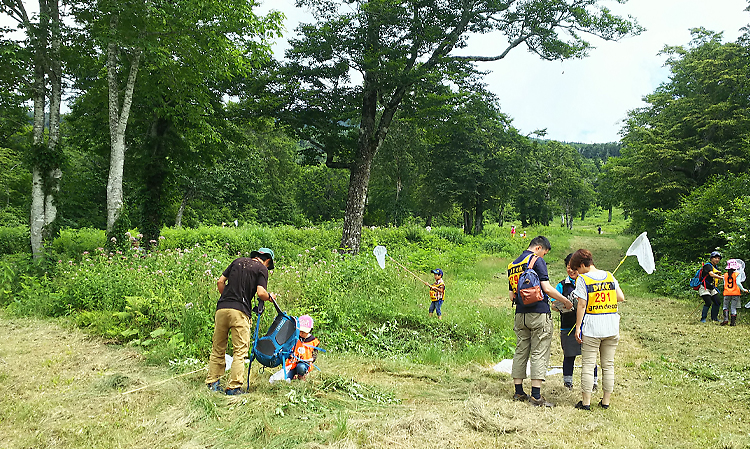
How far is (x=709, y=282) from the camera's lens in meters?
9.62

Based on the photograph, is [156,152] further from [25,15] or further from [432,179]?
[432,179]

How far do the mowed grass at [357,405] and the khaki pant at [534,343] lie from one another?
43cm

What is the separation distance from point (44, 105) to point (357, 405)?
13.3 meters

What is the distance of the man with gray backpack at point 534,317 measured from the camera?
16.7ft

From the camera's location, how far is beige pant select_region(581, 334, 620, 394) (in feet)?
16.0

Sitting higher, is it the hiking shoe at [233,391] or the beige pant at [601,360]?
the beige pant at [601,360]

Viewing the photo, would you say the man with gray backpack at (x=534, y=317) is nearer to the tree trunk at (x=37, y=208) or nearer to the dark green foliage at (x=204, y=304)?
the dark green foliage at (x=204, y=304)

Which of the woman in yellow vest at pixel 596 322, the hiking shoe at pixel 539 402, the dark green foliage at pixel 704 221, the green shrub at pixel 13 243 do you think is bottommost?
the green shrub at pixel 13 243

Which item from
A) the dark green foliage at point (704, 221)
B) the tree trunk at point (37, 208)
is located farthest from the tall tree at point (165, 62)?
the dark green foliage at point (704, 221)

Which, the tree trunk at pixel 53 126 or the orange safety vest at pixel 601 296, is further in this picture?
the tree trunk at pixel 53 126

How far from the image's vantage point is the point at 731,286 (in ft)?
30.3

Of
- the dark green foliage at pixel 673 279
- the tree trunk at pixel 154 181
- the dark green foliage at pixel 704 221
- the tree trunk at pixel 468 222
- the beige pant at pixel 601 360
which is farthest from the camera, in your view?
the tree trunk at pixel 468 222

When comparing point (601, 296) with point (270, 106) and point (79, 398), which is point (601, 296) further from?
point (270, 106)

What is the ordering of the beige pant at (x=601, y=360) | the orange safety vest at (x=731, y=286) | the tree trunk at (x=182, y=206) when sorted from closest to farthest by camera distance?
1. the beige pant at (x=601, y=360)
2. the orange safety vest at (x=731, y=286)
3. the tree trunk at (x=182, y=206)
